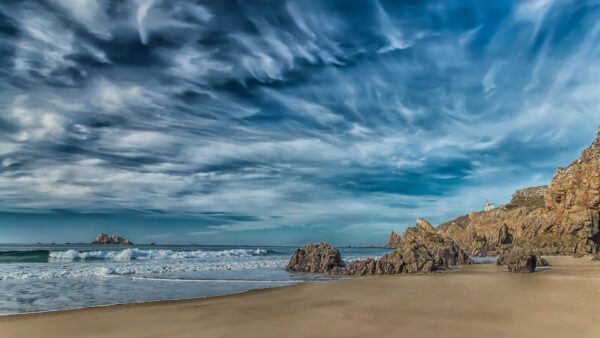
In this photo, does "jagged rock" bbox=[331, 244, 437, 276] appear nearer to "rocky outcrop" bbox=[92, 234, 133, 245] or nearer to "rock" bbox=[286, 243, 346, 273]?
"rock" bbox=[286, 243, 346, 273]

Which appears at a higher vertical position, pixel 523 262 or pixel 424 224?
pixel 424 224

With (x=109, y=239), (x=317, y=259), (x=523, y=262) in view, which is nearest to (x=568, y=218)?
(x=523, y=262)

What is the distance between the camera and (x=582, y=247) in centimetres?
3862

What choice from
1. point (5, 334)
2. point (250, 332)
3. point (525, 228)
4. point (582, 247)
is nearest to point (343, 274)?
point (250, 332)

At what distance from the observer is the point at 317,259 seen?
69.7ft

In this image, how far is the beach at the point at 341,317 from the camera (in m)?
5.53

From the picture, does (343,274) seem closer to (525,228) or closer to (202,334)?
(202,334)

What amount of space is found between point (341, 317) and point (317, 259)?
14.8 m

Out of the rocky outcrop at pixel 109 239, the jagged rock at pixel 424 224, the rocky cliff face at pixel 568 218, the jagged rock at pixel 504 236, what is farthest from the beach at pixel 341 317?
the rocky outcrop at pixel 109 239

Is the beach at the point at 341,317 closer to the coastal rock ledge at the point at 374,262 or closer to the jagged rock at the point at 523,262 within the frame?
the jagged rock at the point at 523,262

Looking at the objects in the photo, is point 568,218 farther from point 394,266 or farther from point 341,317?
point 341,317

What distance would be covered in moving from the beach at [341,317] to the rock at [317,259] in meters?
11.2

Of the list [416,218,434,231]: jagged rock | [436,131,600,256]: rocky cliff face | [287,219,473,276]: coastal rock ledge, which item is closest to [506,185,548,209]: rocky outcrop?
[416,218,434,231]: jagged rock

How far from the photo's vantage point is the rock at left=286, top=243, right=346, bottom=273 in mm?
20656
